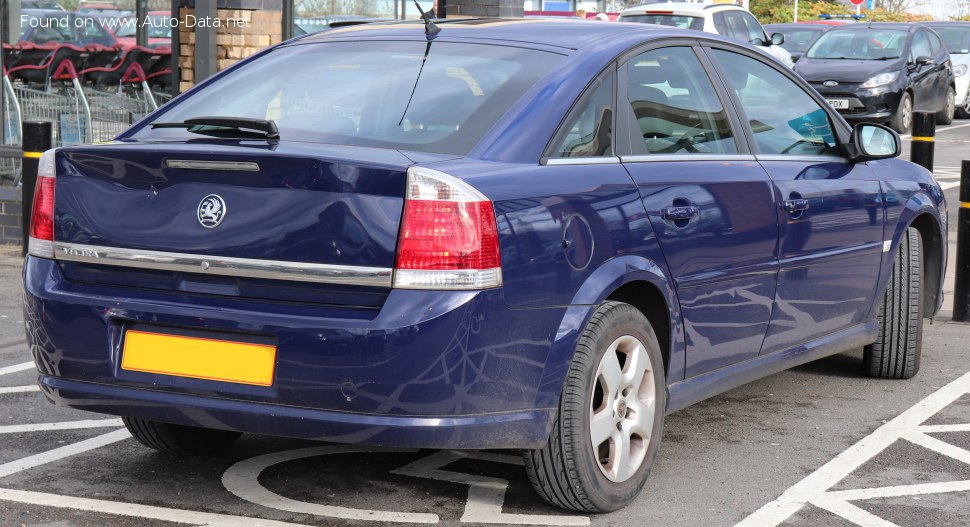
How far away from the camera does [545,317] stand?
4.10m

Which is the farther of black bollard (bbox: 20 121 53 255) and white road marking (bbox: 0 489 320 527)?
black bollard (bbox: 20 121 53 255)

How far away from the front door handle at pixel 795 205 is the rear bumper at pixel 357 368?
1557 millimetres

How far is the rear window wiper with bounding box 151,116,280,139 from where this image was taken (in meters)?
4.31

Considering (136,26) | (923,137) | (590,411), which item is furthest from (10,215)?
(590,411)

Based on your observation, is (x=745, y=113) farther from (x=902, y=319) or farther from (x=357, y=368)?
(x=357, y=368)

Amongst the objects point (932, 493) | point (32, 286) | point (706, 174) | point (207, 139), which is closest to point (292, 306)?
point (207, 139)

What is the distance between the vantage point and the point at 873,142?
605 cm

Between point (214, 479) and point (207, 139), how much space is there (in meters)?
1.20

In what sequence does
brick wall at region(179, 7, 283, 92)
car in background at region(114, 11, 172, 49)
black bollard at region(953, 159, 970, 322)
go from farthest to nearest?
car in background at region(114, 11, 172, 49) < brick wall at region(179, 7, 283, 92) < black bollard at region(953, 159, 970, 322)

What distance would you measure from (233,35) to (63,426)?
6427 mm

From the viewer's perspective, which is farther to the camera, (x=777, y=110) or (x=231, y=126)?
(x=777, y=110)

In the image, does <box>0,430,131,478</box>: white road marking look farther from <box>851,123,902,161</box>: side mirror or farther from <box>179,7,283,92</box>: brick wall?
<box>179,7,283,92</box>: brick wall

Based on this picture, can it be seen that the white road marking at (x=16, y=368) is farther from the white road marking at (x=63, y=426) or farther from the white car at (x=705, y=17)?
the white car at (x=705, y=17)

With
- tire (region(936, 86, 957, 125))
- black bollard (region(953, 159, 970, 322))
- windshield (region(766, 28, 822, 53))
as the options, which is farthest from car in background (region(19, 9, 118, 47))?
windshield (region(766, 28, 822, 53))
